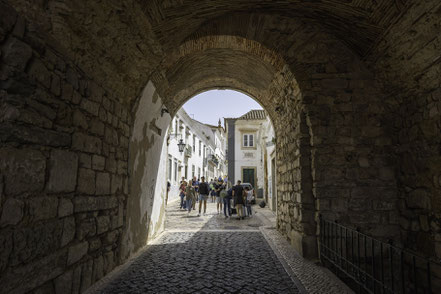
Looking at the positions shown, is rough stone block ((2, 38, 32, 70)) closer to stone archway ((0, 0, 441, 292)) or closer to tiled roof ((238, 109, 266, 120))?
stone archway ((0, 0, 441, 292))

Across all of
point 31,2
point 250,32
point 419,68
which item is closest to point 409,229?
point 419,68

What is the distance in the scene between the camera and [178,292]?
9.93 feet

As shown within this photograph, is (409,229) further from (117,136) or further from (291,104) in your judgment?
(117,136)

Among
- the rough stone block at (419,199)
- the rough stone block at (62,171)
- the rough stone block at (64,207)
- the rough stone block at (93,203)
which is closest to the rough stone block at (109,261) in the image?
the rough stone block at (93,203)

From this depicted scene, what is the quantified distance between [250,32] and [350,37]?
170cm

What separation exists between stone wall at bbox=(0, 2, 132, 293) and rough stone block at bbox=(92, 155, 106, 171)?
1cm

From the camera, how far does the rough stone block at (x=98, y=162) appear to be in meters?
3.29

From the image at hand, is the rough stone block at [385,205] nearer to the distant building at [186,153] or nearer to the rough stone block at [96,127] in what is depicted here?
the rough stone block at [96,127]

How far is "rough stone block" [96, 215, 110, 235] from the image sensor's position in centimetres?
338

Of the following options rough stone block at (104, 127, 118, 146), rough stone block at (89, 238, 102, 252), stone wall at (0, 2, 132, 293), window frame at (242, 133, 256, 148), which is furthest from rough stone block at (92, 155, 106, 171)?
window frame at (242, 133, 256, 148)

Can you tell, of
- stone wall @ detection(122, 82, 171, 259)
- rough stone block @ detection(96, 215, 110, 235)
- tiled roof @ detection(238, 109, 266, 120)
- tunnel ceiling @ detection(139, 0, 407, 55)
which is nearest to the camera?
rough stone block @ detection(96, 215, 110, 235)

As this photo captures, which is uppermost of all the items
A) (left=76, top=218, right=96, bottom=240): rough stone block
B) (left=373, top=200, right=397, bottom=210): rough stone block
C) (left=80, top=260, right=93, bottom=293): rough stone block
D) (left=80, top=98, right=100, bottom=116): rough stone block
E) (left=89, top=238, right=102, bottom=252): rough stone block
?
(left=80, top=98, right=100, bottom=116): rough stone block

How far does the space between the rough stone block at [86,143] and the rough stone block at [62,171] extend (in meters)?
0.12

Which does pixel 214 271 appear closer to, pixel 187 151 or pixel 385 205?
pixel 385 205
